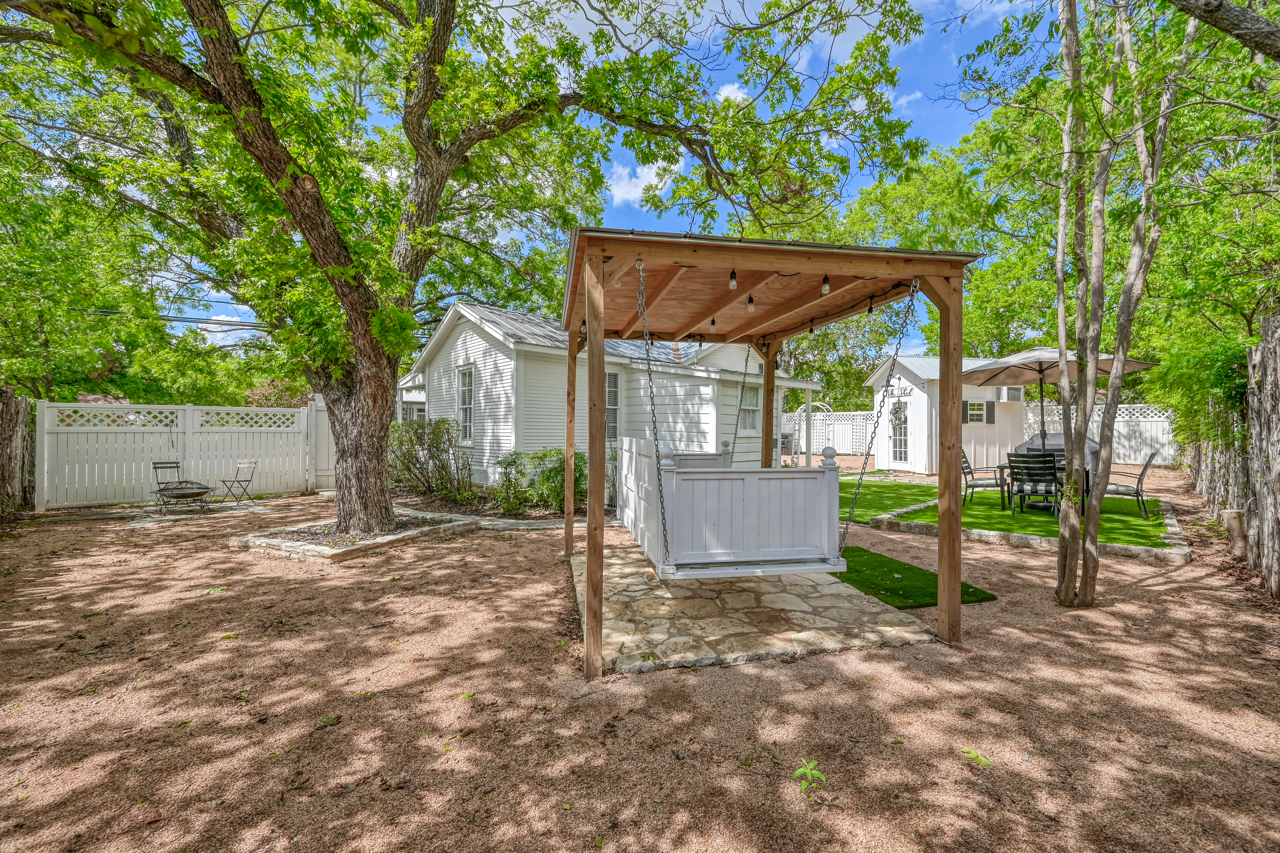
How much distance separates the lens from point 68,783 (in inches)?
88.9

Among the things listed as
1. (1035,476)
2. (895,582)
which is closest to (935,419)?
(1035,476)

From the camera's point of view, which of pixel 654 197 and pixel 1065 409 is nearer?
pixel 1065 409

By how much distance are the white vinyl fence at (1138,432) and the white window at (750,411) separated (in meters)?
9.84

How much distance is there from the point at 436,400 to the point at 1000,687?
41.9ft

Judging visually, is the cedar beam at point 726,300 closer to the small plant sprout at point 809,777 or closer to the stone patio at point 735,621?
the stone patio at point 735,621

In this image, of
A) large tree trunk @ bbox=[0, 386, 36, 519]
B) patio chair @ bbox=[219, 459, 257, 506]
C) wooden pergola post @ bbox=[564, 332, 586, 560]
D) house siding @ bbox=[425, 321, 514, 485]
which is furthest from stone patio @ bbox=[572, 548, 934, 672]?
large tree trunk @ bbox=[0, 386, 36, 519]

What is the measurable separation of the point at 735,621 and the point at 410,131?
692cm

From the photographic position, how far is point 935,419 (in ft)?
46.3

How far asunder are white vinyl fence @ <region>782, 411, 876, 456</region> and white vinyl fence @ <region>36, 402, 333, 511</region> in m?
14.6

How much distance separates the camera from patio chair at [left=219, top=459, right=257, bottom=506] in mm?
10062

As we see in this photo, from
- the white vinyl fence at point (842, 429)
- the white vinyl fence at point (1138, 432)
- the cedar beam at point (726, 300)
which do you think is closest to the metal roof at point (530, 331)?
the cedar beam at point (726, 300)

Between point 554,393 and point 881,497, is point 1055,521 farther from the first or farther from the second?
point 554,393

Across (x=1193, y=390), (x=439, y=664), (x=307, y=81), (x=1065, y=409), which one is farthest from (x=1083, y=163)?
(x=307, y=81)

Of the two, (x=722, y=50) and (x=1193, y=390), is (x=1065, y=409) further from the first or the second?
(x=722, y=50)
